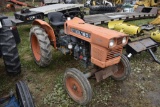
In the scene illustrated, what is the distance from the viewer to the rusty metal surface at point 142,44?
4207 millimetres

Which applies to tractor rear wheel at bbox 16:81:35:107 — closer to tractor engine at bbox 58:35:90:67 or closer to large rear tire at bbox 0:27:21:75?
large rear tire at bbox 0:27:21:75

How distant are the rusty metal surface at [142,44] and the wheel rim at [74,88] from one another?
201 centimetres

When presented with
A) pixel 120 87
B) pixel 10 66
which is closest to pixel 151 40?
pixel 120 87

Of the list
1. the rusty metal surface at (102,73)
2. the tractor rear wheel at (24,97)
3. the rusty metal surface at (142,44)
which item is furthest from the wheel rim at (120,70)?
the tractor rear wheel at (24,97)

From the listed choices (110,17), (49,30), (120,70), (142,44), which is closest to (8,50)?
(49,30)

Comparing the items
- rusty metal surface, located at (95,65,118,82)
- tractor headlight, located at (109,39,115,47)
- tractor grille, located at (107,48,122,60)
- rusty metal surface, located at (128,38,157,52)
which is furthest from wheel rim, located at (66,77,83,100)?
rusty metal surface, located at (128,38,157,52)

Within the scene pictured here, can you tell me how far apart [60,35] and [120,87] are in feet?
5.64

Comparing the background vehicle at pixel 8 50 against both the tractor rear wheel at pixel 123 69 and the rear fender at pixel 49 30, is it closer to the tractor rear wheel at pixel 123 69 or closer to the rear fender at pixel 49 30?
the rear fender at pixel 49 30

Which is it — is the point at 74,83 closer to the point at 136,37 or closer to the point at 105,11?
the point at 136,37

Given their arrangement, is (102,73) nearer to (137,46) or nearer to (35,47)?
(137,46)

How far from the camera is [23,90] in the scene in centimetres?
231

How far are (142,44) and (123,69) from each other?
1.34 meters

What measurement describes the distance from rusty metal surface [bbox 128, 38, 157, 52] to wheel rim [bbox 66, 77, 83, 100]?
201 cm

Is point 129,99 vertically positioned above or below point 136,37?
below
